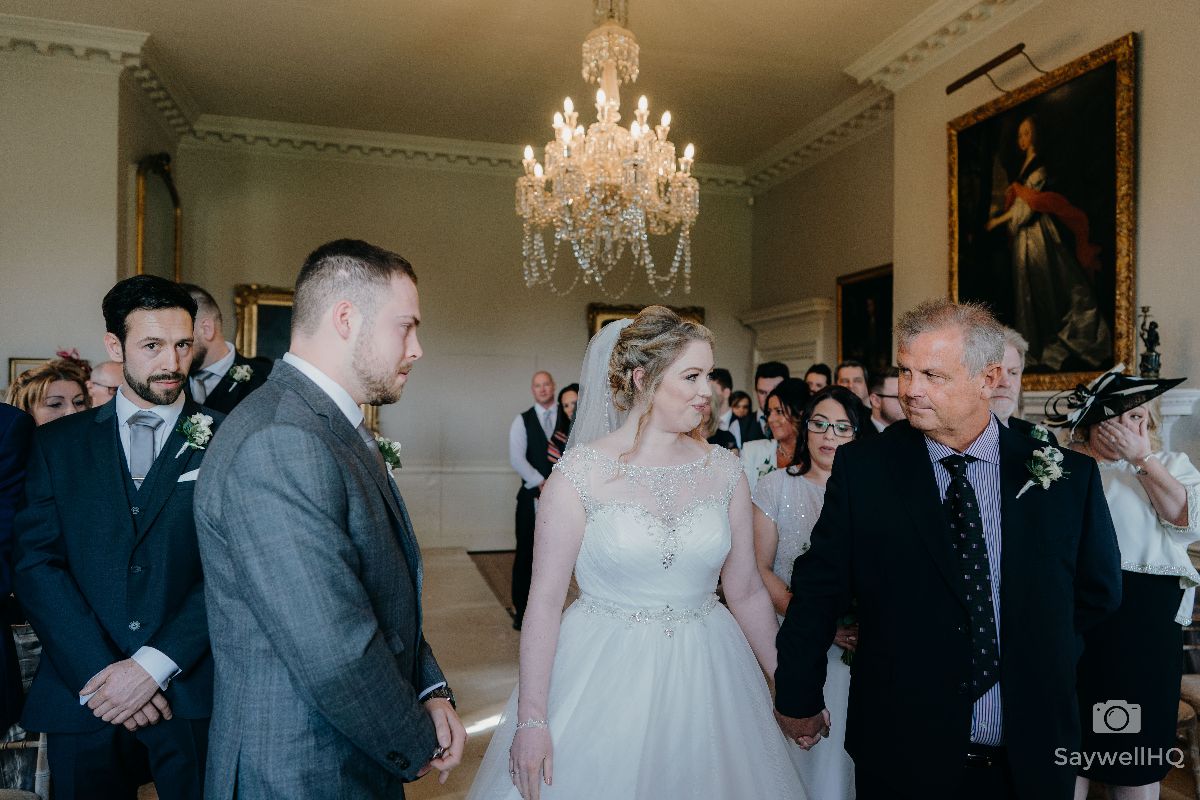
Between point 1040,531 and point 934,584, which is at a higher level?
point 1040,531

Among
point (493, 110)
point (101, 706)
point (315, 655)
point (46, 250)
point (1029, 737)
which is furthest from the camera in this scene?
point (493, 110)

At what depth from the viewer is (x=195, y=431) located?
7.11 feet

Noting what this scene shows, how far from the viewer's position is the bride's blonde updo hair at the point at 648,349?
88.4 inches

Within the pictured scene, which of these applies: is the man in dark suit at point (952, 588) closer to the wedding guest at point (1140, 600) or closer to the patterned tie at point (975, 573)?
the patterned tie at point (975, 573)

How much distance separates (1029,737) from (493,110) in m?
7.18

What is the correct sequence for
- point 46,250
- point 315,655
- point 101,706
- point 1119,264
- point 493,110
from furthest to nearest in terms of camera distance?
point 493,110 < point 46,250 < point 1119,264 < point 101,706 < point 315,655

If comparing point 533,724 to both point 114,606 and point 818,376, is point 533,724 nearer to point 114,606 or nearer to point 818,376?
point 114,606

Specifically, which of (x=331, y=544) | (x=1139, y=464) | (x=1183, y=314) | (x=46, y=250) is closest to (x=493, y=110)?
(x=46, y=250)

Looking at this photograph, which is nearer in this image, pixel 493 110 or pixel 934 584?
pixel 934 584

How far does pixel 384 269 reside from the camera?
5.13 ft

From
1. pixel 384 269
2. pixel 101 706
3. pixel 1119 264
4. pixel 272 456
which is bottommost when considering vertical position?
pixel 101 706

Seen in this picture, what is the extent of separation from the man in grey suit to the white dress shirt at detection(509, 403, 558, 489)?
474 cm

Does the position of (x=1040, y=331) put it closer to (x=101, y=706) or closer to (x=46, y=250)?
(x=101, y=706)

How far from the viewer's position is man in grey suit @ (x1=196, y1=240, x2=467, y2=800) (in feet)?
4.46
